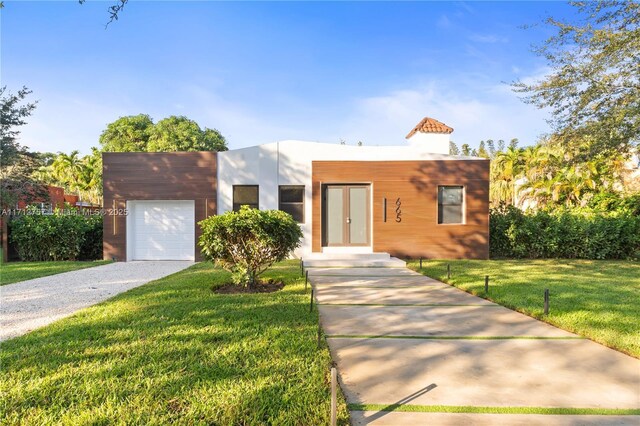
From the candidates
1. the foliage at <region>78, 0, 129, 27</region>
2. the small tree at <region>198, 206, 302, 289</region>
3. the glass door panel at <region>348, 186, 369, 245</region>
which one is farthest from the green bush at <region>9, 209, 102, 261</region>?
the foliage at <region>78, 0, 129, 27</region>

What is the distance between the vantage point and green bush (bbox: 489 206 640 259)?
42.7 ft

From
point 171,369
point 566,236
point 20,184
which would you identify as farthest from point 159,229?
point 566,236

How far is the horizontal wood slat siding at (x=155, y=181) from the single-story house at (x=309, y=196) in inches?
1.4

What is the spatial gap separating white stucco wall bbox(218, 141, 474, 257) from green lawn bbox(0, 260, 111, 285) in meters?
4.76

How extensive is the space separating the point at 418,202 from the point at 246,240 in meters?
8.01

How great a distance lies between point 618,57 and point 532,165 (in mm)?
19379

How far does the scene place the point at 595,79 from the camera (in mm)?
9289

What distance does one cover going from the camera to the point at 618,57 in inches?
342

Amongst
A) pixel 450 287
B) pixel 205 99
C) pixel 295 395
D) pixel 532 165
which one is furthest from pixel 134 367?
pixel 532 165

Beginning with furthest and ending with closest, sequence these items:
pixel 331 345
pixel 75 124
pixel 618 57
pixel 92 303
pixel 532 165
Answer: pixel 532 165 < pixel 75 124 < pixel 618 57 < pixel 92 303 < pixel 331 345

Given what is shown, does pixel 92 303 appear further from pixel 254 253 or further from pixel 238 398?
pixel 238 398

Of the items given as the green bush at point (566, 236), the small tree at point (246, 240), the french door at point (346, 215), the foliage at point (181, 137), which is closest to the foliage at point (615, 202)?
the green bush at point (566, 236)

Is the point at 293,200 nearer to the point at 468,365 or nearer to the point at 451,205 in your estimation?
the point at 451,205

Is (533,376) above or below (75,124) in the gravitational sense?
below
